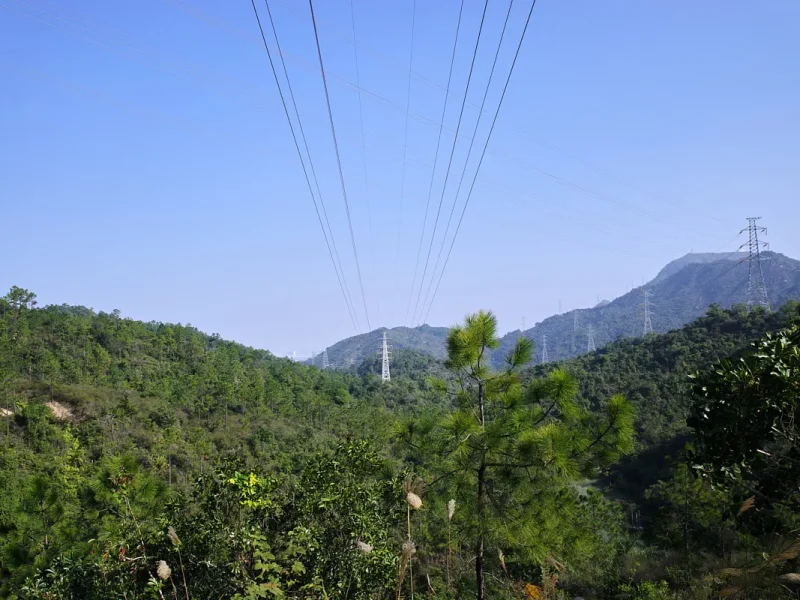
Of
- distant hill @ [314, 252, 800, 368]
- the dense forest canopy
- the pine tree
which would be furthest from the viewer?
distant hill @ [314, 252, 800, 368]

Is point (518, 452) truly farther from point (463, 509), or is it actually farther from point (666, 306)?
point (666, 306)

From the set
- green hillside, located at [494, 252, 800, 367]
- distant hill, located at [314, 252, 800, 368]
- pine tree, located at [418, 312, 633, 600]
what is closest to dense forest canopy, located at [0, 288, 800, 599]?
pine tree, located at [418, 312, 633, 600]

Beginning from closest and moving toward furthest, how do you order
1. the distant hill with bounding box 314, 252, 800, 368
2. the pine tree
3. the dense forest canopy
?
the dense forest canopy < the pine tree < the distant hill with bounding box 314, 252, 800, 368

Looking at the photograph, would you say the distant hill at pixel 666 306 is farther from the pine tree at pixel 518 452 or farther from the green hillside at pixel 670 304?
the pine tree at pixel 518 452

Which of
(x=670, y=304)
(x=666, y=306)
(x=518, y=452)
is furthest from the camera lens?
(x=670, y=304)

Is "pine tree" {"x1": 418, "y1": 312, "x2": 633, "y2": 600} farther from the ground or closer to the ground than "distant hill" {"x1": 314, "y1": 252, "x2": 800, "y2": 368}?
closer to the ground

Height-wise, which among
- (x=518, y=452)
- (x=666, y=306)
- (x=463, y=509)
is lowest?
(x=463, y=509)

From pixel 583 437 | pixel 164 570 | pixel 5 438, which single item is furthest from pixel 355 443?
pixel 5 438

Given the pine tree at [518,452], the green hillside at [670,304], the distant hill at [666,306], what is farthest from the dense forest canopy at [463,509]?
the distant hill at [666,306]

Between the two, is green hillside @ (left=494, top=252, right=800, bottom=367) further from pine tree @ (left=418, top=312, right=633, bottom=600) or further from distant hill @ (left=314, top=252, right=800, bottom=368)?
pine tree @ (left=418, top=312, right=633, bottom=600)

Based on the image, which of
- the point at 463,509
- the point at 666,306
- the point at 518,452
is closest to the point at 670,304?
the point at 666,306

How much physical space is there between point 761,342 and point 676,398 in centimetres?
3593

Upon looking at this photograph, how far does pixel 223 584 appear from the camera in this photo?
342 centimetres

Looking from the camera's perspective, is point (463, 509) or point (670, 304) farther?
point (670, 304)
